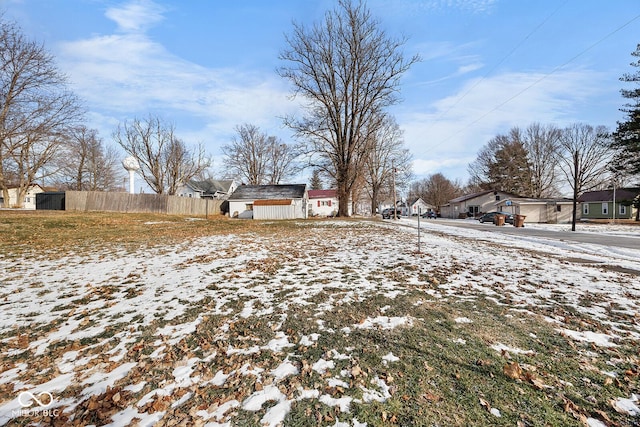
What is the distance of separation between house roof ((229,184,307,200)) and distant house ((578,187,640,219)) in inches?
1636

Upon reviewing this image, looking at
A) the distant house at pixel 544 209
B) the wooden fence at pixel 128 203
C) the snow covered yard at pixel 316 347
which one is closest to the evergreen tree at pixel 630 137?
the distant house at pixel 544 209

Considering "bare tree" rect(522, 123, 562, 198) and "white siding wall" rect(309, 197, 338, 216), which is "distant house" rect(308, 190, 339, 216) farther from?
"bare tree" rect(522, 123, 562, 198)

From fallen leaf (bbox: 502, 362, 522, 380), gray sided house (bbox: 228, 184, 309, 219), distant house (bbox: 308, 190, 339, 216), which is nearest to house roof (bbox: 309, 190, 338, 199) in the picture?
distant house (bbox: 308, 190, 339, 216)

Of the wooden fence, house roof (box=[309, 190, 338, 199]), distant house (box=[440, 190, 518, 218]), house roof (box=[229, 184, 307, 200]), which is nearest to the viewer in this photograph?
the wooden fence

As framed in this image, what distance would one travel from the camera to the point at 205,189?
4944 cm

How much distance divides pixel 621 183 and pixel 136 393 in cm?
6095

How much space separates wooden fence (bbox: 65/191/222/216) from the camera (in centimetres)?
2581

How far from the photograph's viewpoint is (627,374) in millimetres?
2623

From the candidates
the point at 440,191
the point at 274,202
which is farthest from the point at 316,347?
the point at 440,191

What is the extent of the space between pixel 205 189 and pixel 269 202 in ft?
71.9

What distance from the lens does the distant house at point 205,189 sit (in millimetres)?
48500

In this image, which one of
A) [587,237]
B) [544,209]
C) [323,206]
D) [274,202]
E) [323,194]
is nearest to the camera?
[587,237]

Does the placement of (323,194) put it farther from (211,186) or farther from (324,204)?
(211,186)

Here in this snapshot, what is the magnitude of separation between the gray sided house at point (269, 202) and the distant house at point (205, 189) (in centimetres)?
1360
